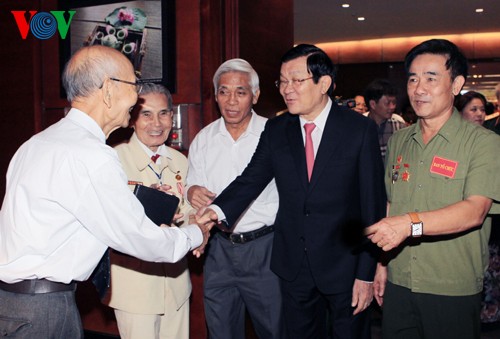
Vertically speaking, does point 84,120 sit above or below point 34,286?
above

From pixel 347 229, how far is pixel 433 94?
2.24 ft

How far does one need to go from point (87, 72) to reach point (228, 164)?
115 centimetres

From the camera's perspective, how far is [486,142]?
2.06 meters

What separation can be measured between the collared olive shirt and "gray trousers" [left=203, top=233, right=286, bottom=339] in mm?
752

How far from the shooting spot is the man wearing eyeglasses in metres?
1.76

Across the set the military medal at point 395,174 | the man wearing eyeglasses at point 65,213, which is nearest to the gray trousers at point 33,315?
the man wearing eyeglasses at point 65,213

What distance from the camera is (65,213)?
1793mm

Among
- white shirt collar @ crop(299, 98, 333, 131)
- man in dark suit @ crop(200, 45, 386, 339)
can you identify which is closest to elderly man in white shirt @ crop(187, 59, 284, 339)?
man in dark suit @ crop(200, 45, 386, 339)

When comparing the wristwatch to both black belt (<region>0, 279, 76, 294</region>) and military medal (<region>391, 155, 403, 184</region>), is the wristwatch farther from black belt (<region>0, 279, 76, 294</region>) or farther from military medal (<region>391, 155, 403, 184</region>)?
black belt (<region>0, 279, 76, 294</region>)

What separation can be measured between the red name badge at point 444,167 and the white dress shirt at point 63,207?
4.03ft

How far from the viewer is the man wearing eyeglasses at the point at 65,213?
1.76m

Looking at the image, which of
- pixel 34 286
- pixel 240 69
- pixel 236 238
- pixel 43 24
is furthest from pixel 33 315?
pixel 43 24

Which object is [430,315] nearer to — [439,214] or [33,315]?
[439,214]

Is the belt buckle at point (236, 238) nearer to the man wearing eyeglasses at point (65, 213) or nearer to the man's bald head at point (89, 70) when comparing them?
the man wearing eyeglasses at point (65, 213)
